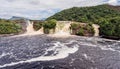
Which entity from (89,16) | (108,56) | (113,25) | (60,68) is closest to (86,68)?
(60,68)

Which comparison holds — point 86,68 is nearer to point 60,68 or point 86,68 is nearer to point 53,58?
point 60,68

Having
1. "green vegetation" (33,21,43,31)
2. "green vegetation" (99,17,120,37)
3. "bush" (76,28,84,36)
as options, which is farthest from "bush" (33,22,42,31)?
"green vegetation" (99,17,120,37)

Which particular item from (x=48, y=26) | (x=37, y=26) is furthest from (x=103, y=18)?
Answer: (x=37, y=26)

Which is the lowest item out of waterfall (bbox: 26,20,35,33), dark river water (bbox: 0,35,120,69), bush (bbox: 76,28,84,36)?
dark river water (bbox: 0,35,120,69)

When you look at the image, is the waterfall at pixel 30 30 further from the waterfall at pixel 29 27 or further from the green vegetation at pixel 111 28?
the green vegetation at pixel 111 28

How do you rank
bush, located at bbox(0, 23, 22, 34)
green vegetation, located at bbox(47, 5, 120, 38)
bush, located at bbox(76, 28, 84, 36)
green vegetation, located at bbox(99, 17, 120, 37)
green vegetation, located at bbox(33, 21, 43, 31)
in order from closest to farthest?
1. green vegetation, located at bbox(99, 17, 120, 37)
2. green vegetation, located at bbox(47, 5, 120, 38)
3. bush, located at bbox(76, 28, 84, 36)
4. bush, located at bbox(0, 23, 22, 34)
5. green vegetation, located at bbox(33, 21, 43, 31)

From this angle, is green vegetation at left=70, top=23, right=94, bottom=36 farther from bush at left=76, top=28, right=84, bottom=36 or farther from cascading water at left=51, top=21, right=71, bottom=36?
cascading water at left=51, top=21, right=71, bottom=36

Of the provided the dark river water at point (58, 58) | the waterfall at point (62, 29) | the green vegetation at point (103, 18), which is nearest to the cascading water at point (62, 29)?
the waterfall at point (62, 29)

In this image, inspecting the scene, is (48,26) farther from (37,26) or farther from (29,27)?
(29,27)
